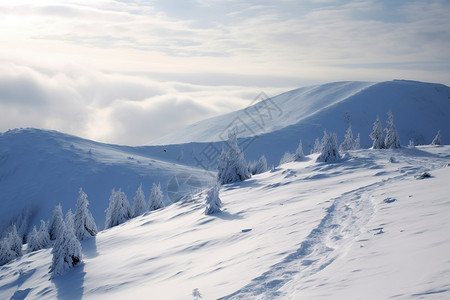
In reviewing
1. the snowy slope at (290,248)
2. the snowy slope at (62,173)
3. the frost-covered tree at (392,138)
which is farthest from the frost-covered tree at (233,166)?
the snowy slope at (62,173)

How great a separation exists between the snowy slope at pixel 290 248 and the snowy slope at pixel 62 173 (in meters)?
60.8

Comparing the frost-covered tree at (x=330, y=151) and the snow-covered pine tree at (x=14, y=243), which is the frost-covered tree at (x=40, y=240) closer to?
the snow-covered pine tree at (x=14, y=243)

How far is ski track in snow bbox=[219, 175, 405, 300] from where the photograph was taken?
11.4 m

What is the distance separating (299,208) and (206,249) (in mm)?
6064

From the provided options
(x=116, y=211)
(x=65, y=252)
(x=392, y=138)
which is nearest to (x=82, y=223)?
(x=65, y=252)

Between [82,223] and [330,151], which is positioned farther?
[330,151]

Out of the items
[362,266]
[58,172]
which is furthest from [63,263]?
[58,172]

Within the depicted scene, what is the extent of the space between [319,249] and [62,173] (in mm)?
111314

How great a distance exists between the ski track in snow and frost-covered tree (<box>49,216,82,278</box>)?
16.0 m

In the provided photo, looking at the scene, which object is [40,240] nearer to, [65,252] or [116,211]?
[116,211]

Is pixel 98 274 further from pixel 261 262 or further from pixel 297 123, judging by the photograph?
pixel 297 123

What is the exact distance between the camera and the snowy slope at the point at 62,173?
97812mm

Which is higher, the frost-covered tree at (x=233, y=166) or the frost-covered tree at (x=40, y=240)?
the frost-covered tree at (x=233, y=166)

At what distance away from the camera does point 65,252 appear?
77.3ft
